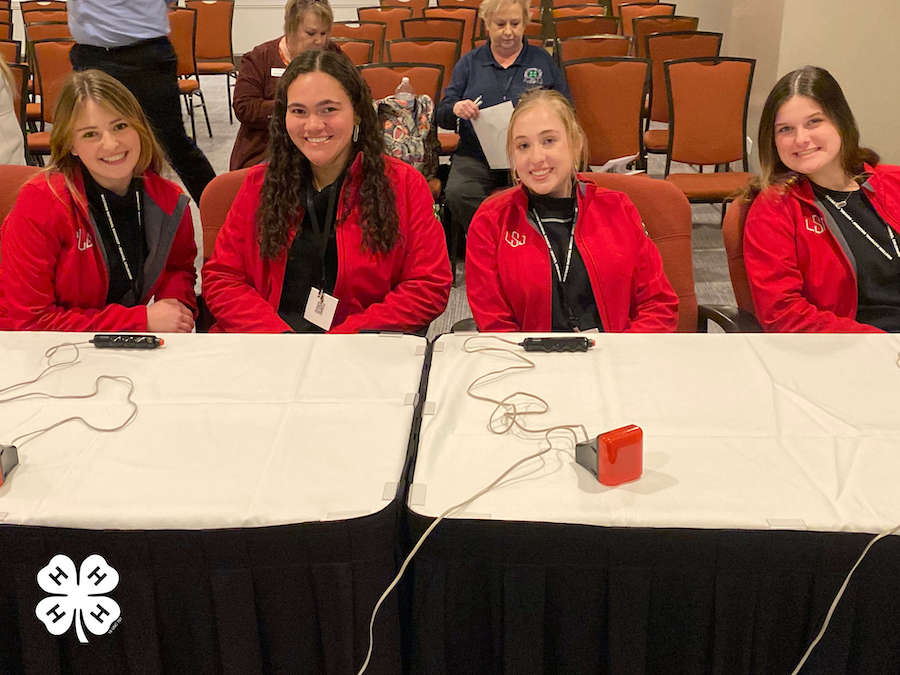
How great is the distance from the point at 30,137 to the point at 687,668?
15.5ft

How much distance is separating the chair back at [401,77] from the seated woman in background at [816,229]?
2.22 meters

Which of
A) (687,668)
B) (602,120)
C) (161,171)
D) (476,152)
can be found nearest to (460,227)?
(476,152)

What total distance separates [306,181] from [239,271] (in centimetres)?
29

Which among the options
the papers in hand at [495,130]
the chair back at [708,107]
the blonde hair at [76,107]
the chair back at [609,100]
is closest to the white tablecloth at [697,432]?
the blonde hair at [76,107]

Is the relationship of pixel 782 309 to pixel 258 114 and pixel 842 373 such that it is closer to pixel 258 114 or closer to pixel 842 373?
pixel 842 373

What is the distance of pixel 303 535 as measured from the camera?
1.20 metres

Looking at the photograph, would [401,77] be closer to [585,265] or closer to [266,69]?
[266,69]

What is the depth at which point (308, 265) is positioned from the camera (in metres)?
2.16

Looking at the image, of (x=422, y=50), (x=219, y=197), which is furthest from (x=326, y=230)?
(x=422, y=50)

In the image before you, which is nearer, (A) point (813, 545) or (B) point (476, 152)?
(A) point (813, 545)

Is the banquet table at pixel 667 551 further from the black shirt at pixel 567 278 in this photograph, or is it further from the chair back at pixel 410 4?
the chair back at pixel 410 4

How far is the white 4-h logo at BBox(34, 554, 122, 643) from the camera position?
1223mm

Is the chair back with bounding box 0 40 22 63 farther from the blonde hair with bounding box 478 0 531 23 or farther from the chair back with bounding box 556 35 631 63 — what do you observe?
the chair back with bounding box 556 35 631 63

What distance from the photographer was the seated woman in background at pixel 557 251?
2.07m
